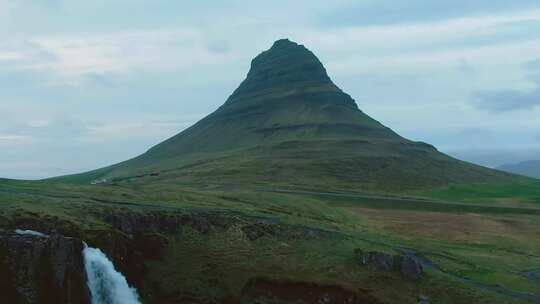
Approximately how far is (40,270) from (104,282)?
7113mm

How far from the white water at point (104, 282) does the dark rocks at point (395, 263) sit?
3058cm

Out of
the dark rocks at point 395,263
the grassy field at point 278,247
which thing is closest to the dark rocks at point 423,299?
the grassy field at point 278,247

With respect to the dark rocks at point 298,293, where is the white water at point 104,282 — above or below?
above

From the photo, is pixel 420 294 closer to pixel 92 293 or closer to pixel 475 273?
pixel 475 273

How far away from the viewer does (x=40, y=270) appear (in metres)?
65.7

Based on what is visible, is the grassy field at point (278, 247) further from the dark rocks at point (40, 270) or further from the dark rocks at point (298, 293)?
the dark rocks at point (40, 270)

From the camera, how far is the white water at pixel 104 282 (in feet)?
224

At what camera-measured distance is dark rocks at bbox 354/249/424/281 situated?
3130 inches

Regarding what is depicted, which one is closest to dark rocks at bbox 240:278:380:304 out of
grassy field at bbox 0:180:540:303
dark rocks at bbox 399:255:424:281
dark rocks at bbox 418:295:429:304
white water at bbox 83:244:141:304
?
grassy field at bbox 0:180:540:303

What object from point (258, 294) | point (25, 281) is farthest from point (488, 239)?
point (25, 281)

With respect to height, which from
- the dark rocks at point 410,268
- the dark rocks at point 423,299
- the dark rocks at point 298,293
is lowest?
the dark rocks at point 423,299

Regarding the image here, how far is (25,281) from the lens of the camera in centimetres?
6469

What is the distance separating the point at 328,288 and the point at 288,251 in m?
12.0

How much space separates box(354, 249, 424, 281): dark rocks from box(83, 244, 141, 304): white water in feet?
100
